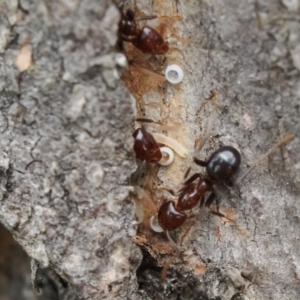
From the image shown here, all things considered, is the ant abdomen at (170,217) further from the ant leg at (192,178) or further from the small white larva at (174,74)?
the small white larva at (174,74)

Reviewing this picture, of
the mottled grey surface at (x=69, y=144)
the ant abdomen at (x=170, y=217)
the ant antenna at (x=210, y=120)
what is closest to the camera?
the mottled grey surface at (x=69, y=144)

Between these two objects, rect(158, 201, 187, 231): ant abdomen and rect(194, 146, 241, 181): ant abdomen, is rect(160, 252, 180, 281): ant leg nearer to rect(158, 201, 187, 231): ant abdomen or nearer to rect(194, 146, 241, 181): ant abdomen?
rect(158, 201, 187, 231): ant abdomen

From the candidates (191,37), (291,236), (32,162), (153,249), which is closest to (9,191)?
(32,162)

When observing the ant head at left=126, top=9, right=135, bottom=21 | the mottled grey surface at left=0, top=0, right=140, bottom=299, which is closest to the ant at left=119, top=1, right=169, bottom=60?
the ant head at left=126, top=9, right=135, bottom=21

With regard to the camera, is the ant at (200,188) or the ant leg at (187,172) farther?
the ant leg at (187,172)

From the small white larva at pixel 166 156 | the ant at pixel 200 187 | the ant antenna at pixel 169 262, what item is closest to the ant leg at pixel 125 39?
the small white larva at pixel 166 156
